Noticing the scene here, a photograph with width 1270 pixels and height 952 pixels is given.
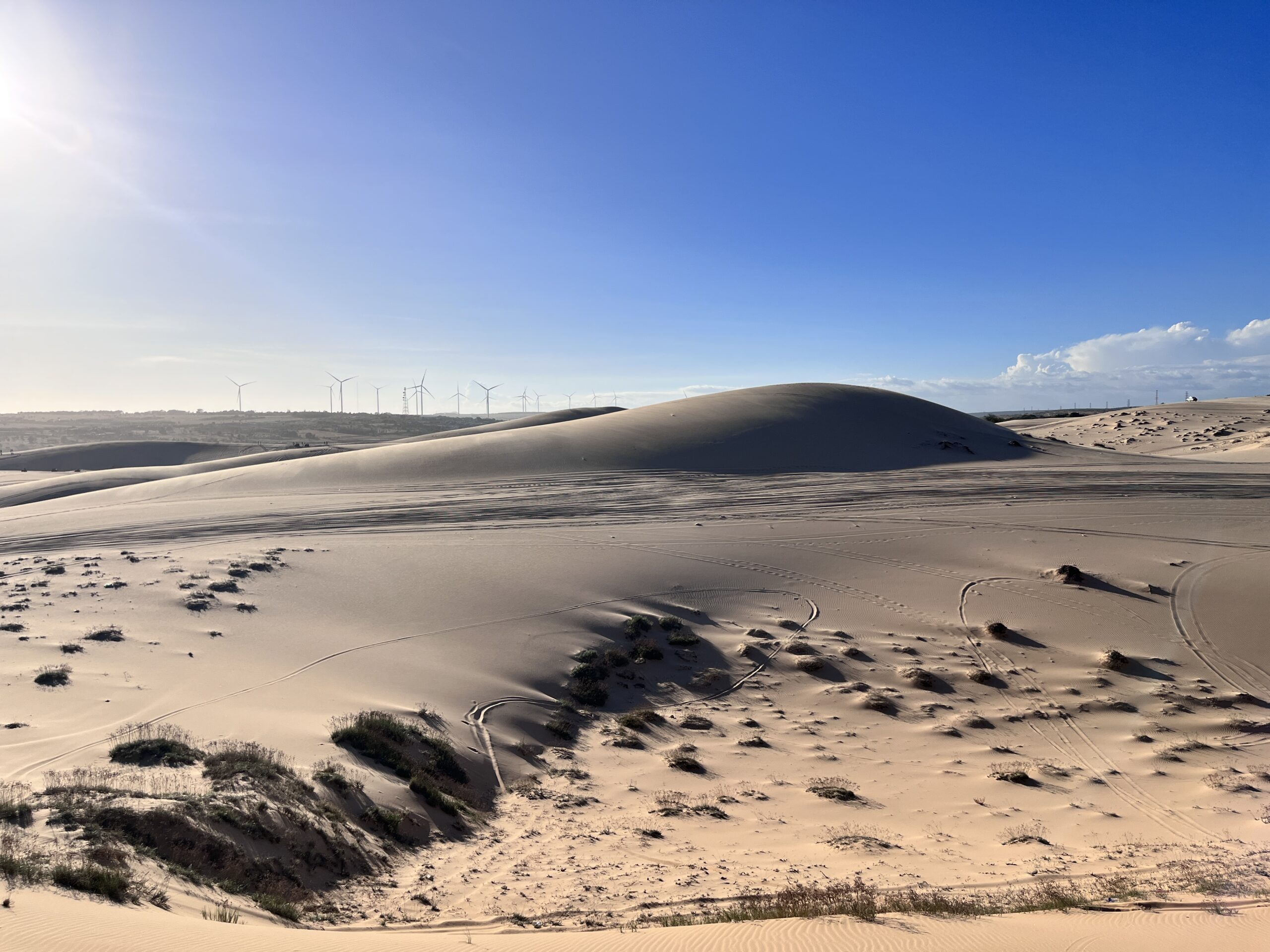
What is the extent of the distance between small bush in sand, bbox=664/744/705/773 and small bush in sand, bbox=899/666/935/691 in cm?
529

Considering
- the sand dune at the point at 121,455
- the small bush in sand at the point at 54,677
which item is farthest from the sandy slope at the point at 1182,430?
the sand dune at the point at 121,455

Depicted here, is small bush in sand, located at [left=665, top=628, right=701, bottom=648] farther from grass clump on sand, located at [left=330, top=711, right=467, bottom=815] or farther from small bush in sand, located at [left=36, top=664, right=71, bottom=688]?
small bush in sand, located at [left=36, top=664, right=71, bottom=688]

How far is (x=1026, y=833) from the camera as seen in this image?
31.4ft

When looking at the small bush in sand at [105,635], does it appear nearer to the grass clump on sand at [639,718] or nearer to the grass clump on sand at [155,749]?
the grass clump on sand at [155,749]

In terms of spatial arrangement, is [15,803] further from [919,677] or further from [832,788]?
[919,677]

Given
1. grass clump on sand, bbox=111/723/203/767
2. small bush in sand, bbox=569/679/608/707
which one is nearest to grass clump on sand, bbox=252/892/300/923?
grass clump on sand, bbox=111/723/203/767

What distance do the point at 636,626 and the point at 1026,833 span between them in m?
9.07

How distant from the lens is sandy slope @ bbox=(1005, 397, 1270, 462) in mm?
52281

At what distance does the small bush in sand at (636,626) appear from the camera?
1680cm

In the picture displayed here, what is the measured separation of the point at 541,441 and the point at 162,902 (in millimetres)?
38020

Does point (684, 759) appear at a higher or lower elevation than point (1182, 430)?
lower

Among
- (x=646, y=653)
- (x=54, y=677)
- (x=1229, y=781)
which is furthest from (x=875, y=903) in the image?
(x=54, y=677)

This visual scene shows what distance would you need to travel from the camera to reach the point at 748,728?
43.5ft

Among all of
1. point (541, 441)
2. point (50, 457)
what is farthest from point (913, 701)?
point (50, 457)
